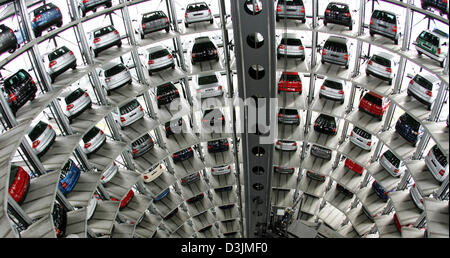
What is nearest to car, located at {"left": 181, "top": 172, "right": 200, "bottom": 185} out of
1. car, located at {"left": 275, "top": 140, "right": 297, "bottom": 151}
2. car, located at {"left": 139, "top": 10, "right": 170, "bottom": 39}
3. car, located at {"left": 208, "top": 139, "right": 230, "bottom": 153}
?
car, located at {"left": 208, "top": 139, "right": 230, "bottom": 153}

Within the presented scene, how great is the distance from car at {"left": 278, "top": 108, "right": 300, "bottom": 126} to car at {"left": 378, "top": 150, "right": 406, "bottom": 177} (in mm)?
3541

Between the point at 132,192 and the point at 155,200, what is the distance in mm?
2040

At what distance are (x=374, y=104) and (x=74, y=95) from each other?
32.7 feet

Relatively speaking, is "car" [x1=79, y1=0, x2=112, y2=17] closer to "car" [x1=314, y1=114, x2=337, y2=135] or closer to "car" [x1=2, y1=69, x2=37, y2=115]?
"car" [x1=2, y1=69, x2=37, y2=115]

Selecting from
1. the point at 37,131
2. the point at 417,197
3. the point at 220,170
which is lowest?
the point at 220,170

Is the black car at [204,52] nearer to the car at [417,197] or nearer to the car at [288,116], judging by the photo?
the car at [288,116]

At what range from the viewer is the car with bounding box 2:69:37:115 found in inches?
364

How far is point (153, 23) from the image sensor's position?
1243cm

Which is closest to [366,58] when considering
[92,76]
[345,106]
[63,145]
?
[345,106]

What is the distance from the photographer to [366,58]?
13.4m

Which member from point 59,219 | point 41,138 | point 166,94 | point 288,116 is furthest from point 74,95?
point 288,116

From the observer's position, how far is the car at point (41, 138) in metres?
10.1

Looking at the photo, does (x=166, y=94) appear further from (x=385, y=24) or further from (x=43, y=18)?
(x=385, y=24)

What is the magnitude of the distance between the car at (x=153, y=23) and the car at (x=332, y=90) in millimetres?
6011
